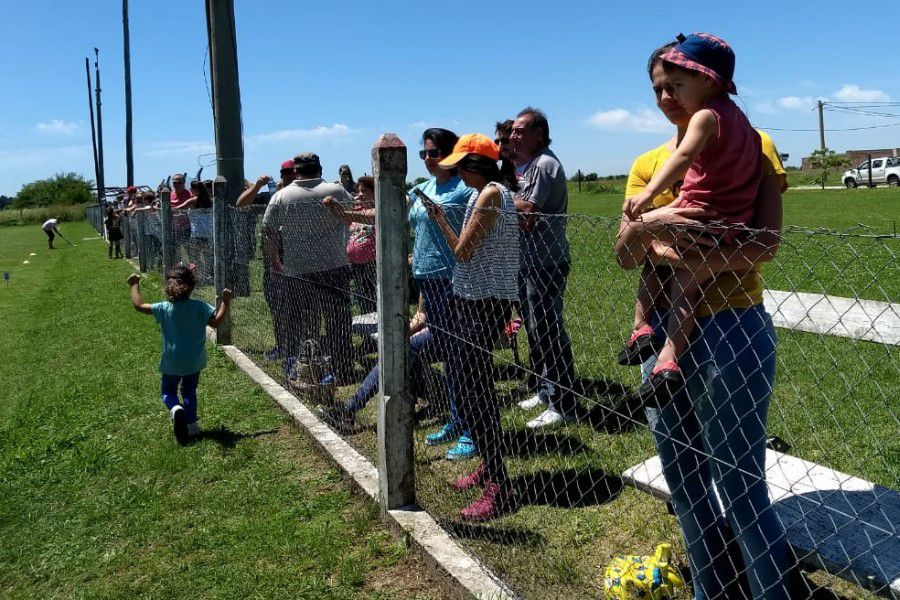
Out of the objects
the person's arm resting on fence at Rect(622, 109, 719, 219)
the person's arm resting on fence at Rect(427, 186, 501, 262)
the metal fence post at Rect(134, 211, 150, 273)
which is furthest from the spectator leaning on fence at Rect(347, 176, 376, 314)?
the metal fence post at Rect(134, 211, 150, 273)

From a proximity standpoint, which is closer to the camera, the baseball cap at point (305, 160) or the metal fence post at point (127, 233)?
the baseball cap at point (305, 160)

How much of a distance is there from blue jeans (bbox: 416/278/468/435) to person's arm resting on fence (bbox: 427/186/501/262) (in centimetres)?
41

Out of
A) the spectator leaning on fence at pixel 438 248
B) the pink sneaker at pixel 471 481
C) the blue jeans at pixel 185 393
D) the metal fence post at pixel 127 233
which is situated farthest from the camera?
the metal fence post at pixel 127 233

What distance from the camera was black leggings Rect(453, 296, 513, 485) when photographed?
3729mm

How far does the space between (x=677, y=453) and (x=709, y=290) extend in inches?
23.2

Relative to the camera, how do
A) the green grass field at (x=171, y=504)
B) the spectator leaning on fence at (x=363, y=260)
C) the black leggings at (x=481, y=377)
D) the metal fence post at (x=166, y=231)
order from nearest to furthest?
1. the green grass field at (x=171, y=504)
2. the black leggings at (x=481, y=377)
3. the spectator leaning on fence at (x=363, y=260)
4. the metal fence post at (x=166, y=231)

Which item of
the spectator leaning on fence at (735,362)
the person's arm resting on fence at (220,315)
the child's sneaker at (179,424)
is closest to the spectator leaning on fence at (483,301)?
the spectator leaning on fence at (735,362)

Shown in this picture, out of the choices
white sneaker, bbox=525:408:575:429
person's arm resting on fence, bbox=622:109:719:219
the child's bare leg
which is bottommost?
white sneaker, bbox=525:408:575:429

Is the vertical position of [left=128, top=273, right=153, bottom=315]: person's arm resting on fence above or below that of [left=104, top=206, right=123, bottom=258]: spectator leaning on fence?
below

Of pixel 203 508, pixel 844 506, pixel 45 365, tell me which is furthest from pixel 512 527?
pixel 45 365

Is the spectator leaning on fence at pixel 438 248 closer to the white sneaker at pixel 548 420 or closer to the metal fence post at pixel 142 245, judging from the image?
the white sneaker at pixel 548 420

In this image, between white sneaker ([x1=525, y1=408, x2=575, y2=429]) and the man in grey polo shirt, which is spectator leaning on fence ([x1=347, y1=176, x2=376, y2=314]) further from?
white sneaker ([x1=525, y1=408, x2=575, y2=429])

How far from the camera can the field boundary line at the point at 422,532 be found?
3.06m

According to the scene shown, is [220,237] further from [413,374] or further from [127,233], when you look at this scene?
[127,233]
